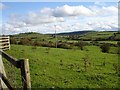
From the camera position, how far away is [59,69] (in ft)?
60.4

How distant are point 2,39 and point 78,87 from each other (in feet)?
54.4

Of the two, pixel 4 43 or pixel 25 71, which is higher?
pixel 25 71

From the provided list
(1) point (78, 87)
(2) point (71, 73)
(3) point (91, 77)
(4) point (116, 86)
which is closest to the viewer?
(1) point (78, 87)

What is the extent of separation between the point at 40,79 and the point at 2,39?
48.2 ft

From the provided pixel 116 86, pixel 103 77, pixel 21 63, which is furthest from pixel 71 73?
pixel 21 63

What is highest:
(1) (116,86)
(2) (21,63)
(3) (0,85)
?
(2) (21,63)

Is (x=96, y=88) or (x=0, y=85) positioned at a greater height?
(x=0, y=85)

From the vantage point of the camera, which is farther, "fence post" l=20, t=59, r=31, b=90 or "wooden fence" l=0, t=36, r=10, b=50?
"wooden fence" l=0, t=36, r=10, b=50

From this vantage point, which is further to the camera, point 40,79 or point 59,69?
point 59,69

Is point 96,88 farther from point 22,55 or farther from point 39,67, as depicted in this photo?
point 22,55

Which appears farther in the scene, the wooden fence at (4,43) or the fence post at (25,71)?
the wooden fence at (4,43)

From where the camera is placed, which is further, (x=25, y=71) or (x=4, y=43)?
(x=4, y=43)

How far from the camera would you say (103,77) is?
641 inches

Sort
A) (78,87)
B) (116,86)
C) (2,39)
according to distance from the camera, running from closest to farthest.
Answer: (78,87)
(116,86)
(2,39)
